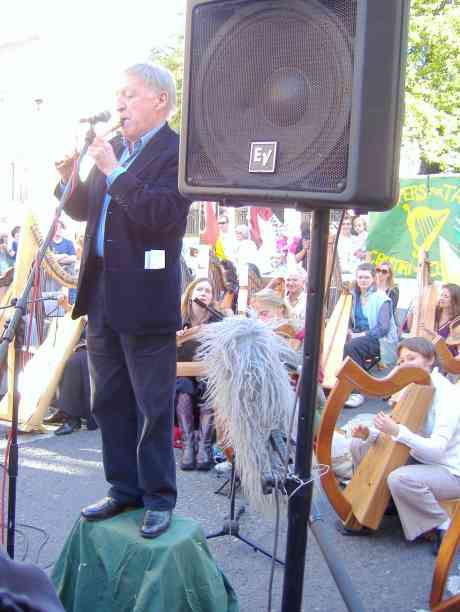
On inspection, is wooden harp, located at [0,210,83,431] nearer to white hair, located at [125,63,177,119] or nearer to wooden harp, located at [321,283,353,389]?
wooden harp, located at [321,283,353,389]

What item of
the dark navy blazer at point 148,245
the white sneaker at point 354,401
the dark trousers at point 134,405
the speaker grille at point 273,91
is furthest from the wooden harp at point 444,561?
the white sneaker at point 354,401

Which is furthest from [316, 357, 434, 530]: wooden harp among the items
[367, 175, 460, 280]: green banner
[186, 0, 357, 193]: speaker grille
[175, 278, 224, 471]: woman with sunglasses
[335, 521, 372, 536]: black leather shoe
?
[367, 175, 460, 280]: green banner

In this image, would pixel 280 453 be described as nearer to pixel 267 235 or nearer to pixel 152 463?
pixel 152 463

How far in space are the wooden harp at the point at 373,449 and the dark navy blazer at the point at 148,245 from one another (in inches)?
43.5

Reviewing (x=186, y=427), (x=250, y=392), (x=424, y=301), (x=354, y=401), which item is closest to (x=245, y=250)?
(x=424, y=301)

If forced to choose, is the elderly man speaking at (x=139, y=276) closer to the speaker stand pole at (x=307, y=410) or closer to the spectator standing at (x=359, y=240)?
the speaker stand pole at (x=307, y=410)

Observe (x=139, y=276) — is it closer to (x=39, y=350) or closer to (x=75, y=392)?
(x=75, y=392)

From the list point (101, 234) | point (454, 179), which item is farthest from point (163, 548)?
point (454, 179)

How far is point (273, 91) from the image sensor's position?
186cm

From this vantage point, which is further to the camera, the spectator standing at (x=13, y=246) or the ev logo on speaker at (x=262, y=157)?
the spectator standing at (x=13, y=246)

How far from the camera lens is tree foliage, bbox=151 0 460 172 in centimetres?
1480

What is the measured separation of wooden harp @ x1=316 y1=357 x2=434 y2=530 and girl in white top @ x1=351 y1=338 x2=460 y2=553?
0.07 meters

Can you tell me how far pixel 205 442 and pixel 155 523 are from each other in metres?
2.29

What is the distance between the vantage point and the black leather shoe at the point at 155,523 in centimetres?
249
